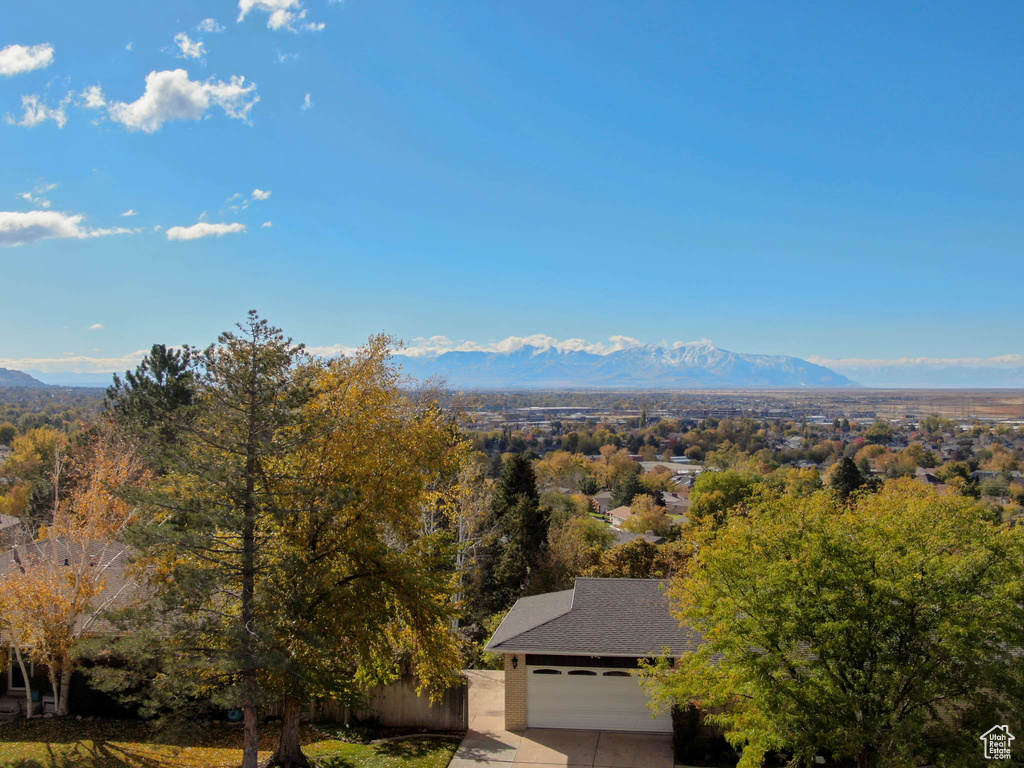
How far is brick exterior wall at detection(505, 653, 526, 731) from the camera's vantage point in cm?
1723

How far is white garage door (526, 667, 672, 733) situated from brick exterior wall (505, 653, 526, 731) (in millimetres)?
153

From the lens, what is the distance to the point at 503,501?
31.2 metres

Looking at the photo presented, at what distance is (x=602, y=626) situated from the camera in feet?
57.3

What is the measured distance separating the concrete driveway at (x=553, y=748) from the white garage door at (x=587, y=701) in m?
0.21

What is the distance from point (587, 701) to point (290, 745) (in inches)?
289

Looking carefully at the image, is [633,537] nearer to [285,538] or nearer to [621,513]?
[621,513]

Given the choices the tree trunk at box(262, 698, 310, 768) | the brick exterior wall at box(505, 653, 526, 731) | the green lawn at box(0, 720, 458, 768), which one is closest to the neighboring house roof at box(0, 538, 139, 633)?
the green lawn at box(0, 720, 458, 768)

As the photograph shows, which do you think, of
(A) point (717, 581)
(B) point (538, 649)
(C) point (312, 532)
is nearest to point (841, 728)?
(A) point (717, 581)

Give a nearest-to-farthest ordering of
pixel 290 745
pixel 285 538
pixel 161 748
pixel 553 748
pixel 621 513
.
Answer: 1. pixel 285 538
2. pixel 290 745
3. pixel 161 748
4. pixel 553 748
5. pixel 621 513

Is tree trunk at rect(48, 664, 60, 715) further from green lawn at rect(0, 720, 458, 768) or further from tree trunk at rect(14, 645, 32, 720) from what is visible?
green lawn at rect(0, 720, 458, 768)

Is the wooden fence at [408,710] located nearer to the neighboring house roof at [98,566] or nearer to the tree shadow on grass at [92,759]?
the tree shadow on grass at [92,759]

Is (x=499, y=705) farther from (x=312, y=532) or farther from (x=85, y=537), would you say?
(x=85, y=537)

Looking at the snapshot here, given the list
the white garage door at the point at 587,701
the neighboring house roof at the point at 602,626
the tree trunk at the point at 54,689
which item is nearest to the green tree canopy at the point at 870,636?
the neighboring house roof at the point at 602,626

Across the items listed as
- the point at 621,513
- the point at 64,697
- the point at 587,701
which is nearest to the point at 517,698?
the point at 587,701
